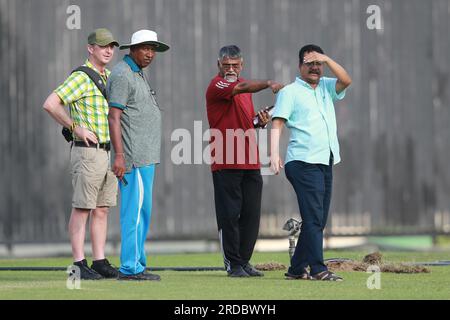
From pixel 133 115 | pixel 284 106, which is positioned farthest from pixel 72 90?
pixel 284 106

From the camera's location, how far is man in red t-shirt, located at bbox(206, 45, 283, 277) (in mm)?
9141

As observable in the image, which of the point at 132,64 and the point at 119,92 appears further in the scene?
the point at 132,64

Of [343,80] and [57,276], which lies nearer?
[343,80]

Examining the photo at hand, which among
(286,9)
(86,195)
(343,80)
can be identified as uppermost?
(286,9)

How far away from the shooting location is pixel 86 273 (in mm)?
9008

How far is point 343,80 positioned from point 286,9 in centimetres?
446

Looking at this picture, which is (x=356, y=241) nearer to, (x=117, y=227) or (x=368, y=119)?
(x=368, y=119)

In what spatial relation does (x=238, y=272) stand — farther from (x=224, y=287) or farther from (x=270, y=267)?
(x=224, y=287)

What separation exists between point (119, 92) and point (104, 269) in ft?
4.97

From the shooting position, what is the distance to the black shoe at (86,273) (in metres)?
8.97

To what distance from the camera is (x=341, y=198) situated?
1298 centimetres

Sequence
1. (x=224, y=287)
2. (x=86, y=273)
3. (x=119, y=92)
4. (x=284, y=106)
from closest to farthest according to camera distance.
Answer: (x=224, y=287) → (x=119, y=92) → (x=284, y=106) → (x=86, y=273)

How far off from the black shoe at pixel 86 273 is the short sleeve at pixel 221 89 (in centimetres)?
165
